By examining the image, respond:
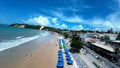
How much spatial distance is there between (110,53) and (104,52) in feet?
11.5

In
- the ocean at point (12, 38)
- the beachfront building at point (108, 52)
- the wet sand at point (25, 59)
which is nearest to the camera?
the wet sand at point (25, 59)

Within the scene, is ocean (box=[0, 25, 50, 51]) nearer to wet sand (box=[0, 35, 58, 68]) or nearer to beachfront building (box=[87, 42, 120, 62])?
wet sand (box=[0, 35, 58, 68])

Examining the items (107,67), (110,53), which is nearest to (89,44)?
(110,53)

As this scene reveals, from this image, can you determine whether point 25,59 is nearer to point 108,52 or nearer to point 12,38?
point 108,52

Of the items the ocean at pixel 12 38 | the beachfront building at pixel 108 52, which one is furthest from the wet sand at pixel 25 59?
the beachfront building at pixel 108 52

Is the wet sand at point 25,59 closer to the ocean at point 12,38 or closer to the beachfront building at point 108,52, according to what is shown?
the ocean at point 12,38

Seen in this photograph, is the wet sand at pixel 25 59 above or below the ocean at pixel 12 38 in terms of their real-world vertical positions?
below

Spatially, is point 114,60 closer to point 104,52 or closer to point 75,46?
point 104,52

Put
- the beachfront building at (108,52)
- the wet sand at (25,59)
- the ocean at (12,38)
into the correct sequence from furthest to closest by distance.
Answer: the ocean at (12,38)
the beachfront building at (108,52)
the wet sand at (25,59)

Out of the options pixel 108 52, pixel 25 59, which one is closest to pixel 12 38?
pixel 25 59

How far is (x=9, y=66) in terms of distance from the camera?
870 inches

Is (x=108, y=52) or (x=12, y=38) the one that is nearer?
Answer: (x=108, y=52)

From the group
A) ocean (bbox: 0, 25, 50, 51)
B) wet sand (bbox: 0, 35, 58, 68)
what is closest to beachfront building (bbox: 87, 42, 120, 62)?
wet sand (bbox: 0, 35, 58, 68)

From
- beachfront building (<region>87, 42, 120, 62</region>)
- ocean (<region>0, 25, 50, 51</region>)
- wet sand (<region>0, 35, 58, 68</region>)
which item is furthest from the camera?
ocean (<region>0, 25, 50, 51</region>)
